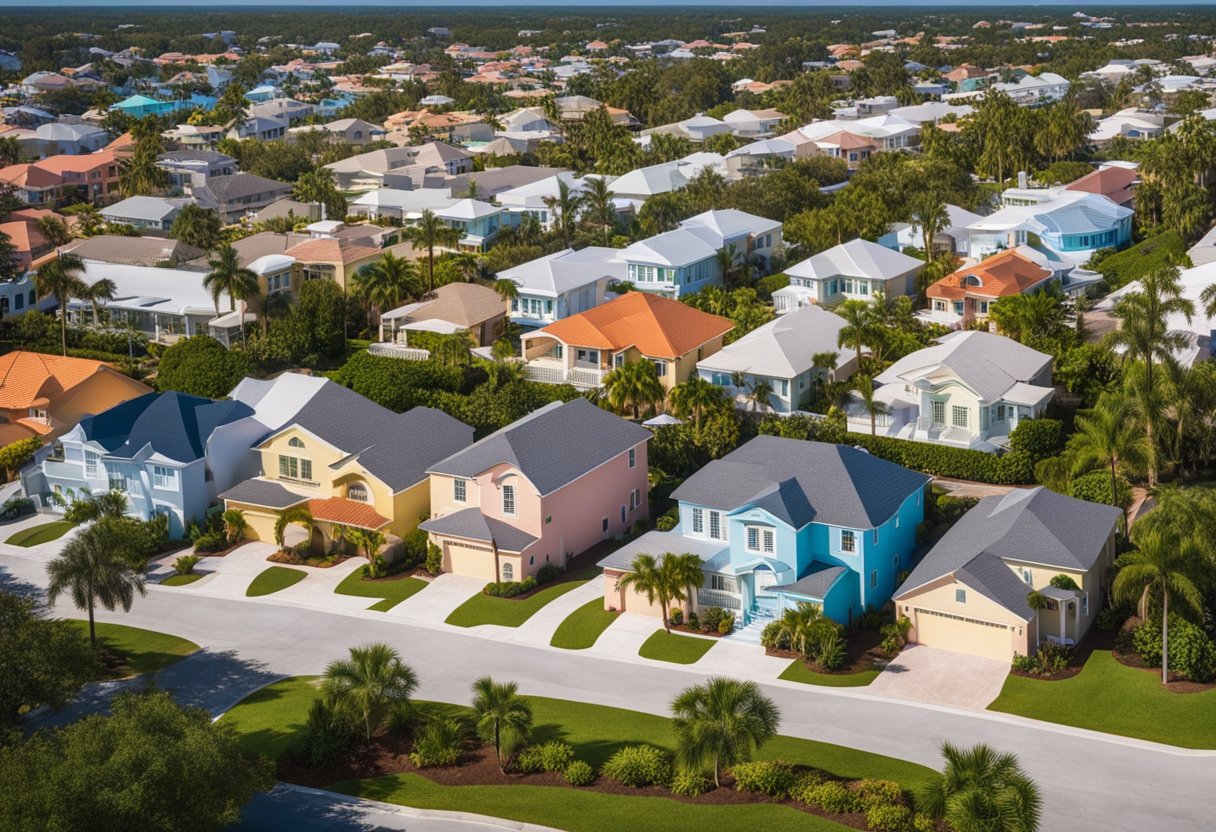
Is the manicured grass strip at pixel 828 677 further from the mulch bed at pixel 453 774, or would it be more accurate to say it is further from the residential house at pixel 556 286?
the residential house at pixel 556 286

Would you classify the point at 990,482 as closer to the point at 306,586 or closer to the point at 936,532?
the point at 936,532

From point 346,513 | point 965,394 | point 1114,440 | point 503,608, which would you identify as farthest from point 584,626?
point 965,394

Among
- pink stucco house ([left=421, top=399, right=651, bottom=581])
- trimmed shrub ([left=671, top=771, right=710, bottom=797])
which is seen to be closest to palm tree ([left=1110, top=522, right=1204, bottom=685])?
trimmed shrub ([left=671, top=771, right=710, bottom=797])

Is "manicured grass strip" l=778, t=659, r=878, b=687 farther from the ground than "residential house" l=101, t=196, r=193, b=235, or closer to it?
closer to it

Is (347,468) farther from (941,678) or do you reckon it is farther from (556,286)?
(556,286)

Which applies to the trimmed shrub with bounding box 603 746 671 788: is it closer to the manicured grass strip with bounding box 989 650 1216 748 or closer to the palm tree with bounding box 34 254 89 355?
the manicured grass strip with bounding box 989 650 1216 748

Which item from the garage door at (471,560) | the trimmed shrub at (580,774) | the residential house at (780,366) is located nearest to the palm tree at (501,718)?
the trimmed shrub at (580,774)
